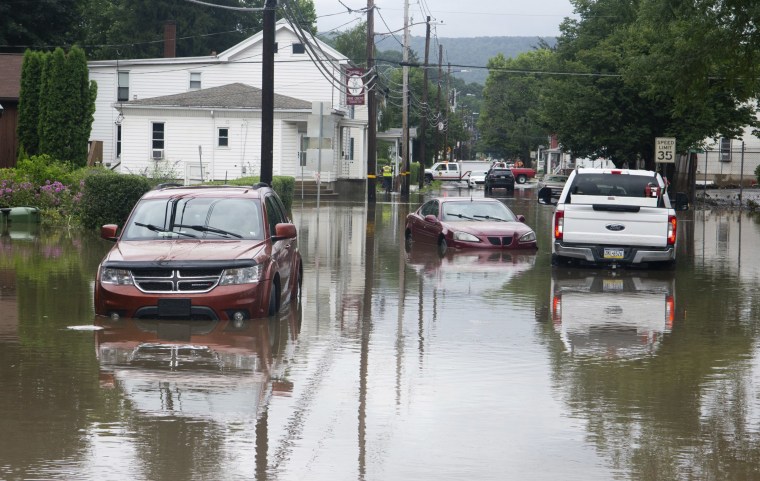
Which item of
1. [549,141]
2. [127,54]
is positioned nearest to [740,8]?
[127,54]

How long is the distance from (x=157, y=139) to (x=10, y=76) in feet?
31.1

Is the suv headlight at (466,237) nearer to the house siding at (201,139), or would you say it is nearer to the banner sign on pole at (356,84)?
the banner sign on pole at (356,84)

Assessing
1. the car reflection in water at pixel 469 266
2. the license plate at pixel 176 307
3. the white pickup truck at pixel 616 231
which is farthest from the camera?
the white pickup truck at pixel 616 231

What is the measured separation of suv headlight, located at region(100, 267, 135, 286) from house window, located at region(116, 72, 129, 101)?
5001 cm

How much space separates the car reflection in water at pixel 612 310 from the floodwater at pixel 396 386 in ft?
0.21

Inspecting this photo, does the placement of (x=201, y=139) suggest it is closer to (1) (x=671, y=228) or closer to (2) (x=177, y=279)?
(1) (x=671, y=228)

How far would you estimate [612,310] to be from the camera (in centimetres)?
1563

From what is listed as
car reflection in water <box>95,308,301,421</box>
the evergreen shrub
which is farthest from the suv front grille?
the evergreen shrub

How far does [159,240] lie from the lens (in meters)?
14.2

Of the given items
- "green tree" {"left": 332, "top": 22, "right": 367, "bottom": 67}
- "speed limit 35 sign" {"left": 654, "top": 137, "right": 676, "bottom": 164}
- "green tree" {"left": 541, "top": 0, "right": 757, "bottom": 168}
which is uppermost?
"green tree" {"left": 332, "top": 22, "right": 367, "bottom": 67}

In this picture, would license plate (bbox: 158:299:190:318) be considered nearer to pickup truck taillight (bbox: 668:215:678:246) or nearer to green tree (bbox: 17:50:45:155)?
pickup truck taillight (bbox: 668:215:678:246)

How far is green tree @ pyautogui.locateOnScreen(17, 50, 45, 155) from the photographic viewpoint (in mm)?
39406

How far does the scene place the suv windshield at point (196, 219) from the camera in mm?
14438

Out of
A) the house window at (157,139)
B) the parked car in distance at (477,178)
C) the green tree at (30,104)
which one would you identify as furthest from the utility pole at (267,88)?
the parked car in distance at (477,178)
